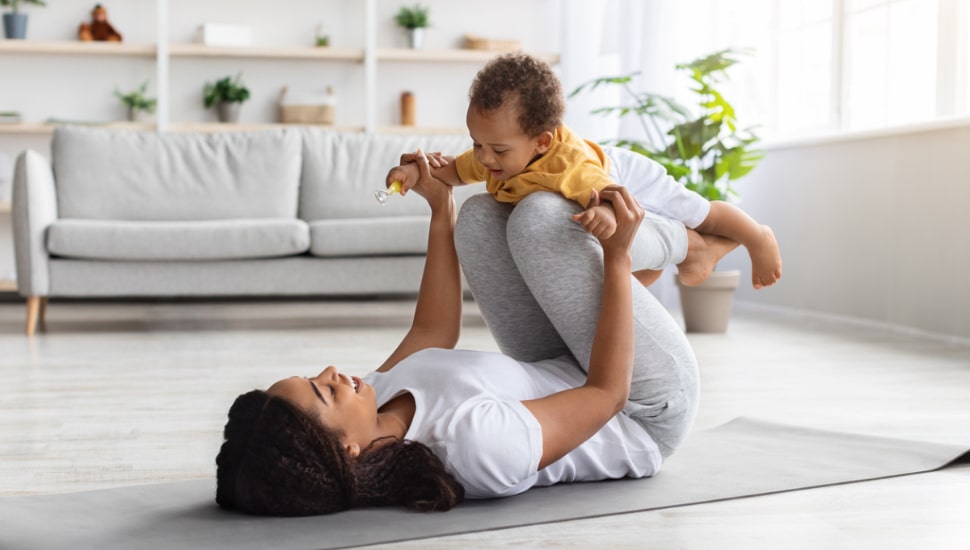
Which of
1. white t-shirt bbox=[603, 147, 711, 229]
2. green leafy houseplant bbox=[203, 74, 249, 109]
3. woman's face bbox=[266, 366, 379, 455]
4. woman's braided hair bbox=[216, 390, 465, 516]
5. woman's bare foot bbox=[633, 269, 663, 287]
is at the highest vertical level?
green leafy houseplant bbox=[203, 74, 249, 109]

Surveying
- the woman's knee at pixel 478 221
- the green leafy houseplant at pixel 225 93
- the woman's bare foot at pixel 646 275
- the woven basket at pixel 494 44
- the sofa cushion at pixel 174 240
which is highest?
the woven basket at pixel 494 44

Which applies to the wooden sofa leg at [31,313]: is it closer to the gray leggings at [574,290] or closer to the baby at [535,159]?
the baby at [535,159]

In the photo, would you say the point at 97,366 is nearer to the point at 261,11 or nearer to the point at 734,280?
the point at 734,280

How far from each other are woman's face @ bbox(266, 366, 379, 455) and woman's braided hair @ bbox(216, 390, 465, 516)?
0.04 feet

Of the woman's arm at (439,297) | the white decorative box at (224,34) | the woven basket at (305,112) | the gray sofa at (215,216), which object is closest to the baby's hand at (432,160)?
the woman's arm at (439,297)

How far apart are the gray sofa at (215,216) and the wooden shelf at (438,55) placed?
1319 millimetres

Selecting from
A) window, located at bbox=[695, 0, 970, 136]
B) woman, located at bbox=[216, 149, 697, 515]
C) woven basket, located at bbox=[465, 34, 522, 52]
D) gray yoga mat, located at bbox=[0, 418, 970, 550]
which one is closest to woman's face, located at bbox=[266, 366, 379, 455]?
woman, located at bbox=[216, 149, 697, 515]

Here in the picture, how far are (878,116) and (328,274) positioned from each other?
2.32 metres

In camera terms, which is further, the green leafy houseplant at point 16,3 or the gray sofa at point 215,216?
the green leafy houseplant at point 16,3

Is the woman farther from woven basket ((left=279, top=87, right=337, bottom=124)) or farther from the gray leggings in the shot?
woven basket ((left=279, top=87, right=337, bottom=124))

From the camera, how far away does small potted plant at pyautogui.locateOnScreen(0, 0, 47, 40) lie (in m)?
5.71

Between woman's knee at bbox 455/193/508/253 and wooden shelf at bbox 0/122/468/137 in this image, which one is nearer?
woman's knee at bbox 455/193/508/253

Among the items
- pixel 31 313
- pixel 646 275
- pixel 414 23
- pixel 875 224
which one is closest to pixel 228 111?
pixel 414 23

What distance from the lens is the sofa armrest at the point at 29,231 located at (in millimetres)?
3973
